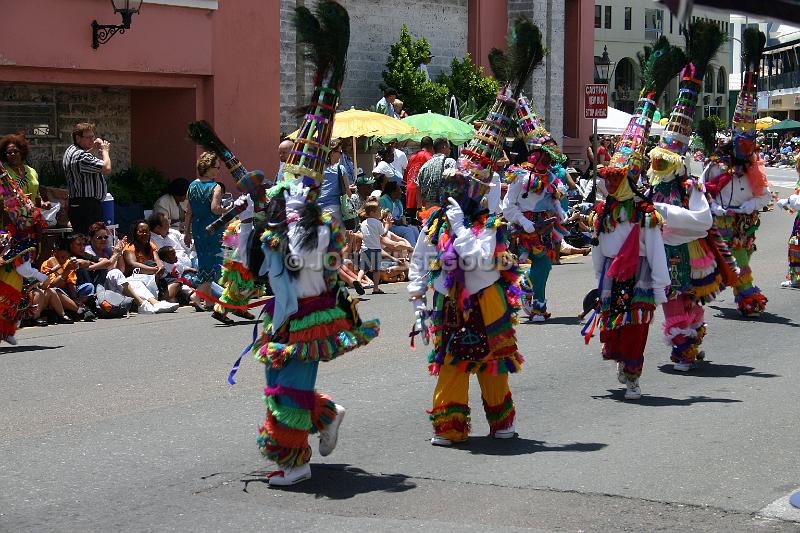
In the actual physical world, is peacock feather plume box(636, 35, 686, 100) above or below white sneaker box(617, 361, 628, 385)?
above

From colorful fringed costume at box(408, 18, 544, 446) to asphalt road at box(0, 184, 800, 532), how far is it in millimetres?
273

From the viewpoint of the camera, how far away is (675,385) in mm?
9695

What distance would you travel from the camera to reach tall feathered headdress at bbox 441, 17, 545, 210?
761cm

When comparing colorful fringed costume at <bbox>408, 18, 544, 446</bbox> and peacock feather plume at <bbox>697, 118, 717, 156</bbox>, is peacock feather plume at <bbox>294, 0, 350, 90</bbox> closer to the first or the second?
colorful fringed costume at <bbox>408, 18, 544, 446</bbox>

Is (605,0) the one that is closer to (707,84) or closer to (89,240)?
(707,84)

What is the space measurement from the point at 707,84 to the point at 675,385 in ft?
265

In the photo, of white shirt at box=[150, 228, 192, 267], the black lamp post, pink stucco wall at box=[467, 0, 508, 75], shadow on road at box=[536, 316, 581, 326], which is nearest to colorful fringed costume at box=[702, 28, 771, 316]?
shadow on road at box=[536, 316, 581, 326]

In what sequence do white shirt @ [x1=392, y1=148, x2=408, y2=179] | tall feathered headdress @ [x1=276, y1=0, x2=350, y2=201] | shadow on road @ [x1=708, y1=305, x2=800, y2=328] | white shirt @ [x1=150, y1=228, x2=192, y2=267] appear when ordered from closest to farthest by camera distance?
tall feathered headdress @ [x1=276, y1=0, x2=350, y2=201]
shadow on road @ [x1=708, y1=305, x2=800, y2=328]
white shirt @ [x1=150, y1=228, x2=192, y2=267]
white shirt @ [x1=392, y1=148, x2=408, y2=179]

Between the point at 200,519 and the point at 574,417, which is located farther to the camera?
the point at 574,417

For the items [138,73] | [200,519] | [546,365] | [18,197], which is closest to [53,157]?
[138,73]

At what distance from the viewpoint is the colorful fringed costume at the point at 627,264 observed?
29.5ft

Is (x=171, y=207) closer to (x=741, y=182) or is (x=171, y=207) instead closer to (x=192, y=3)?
(x=192, y=3)

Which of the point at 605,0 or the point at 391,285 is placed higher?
the point at 605,0

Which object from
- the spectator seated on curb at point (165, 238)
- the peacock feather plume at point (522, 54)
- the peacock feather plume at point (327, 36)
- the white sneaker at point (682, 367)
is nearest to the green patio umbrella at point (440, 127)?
the spectator seated on curb at point (165, 238)
